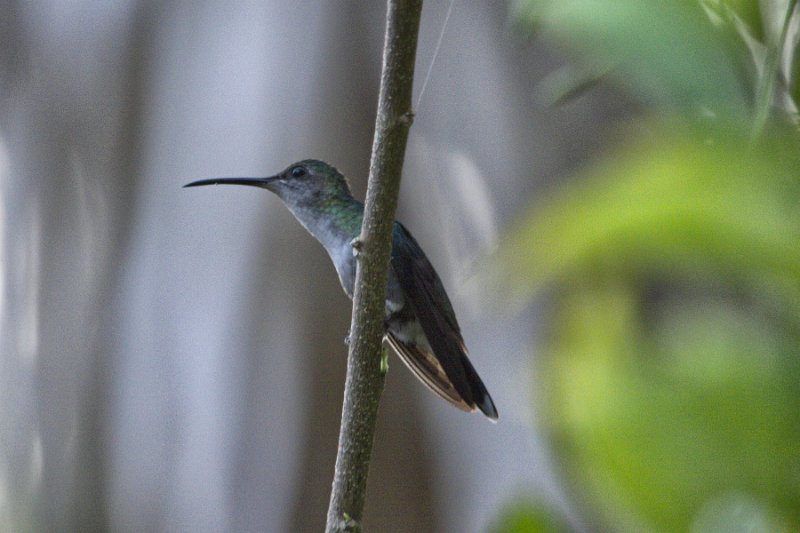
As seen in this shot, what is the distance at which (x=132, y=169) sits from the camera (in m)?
2.66

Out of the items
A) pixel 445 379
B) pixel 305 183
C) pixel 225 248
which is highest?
pixel 305 183

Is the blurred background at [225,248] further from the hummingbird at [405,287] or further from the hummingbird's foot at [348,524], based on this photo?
the hummingbird's foot at [348,524]

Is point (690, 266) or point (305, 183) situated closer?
point (690, 266)

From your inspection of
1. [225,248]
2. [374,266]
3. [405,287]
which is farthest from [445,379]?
[225,248]

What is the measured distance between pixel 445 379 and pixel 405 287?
165mm

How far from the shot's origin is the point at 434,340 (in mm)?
1458

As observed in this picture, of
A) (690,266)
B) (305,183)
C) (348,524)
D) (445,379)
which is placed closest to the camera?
(690,266)

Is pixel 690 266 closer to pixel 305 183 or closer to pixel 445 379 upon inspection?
pixel 445 379

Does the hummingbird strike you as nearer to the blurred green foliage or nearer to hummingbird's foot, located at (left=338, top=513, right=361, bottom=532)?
hummingbird's foot, located at (left=338, top=513, right=361, bottom=532)

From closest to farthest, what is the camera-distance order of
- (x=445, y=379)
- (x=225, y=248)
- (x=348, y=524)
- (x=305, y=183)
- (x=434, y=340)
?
(x=348, y=524), (x=434, y=340), (x=445, y=379), (x=305, y=183), (x=225, y=248)

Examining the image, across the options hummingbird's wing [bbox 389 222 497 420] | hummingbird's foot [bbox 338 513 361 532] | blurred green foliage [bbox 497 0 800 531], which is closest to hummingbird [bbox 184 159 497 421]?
hummingbird's wing [bbox 389 222 497 420]

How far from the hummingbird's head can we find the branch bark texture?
43.5 inches

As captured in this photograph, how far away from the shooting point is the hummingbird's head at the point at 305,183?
1.92m

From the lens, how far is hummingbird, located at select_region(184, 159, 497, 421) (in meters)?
1.50
